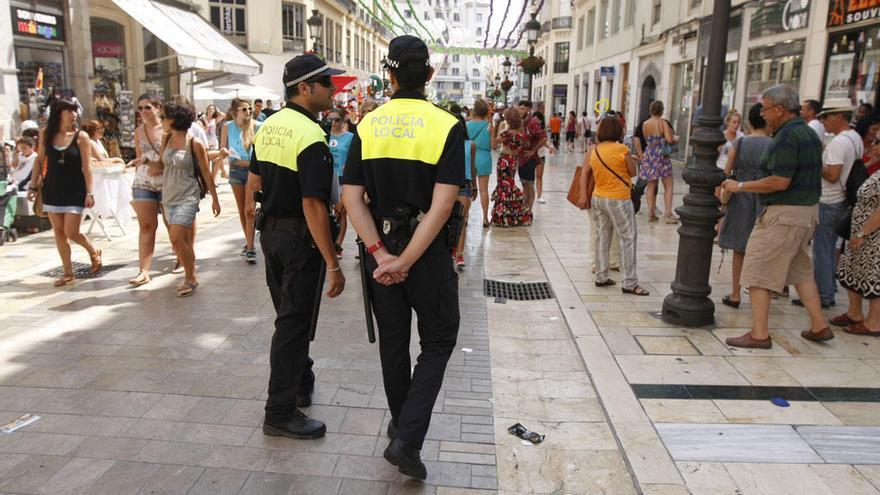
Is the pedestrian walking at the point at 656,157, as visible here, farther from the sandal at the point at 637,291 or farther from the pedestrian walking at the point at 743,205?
the sandal at the point at 637,291

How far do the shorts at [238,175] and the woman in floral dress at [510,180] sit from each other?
3.78 m

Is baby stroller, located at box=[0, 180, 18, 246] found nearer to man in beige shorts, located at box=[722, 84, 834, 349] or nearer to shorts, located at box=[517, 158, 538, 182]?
shorts, located at box=[517, 158, 538, 182]

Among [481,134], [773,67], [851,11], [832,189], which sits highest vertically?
[851,11]

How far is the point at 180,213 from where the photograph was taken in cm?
607

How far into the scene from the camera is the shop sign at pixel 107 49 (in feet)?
62.7

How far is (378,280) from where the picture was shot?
2.87m

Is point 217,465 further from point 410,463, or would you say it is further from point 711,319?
point 711,319

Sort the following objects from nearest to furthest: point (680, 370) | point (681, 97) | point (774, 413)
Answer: point (774, 413) < point (680, 370) < point (681, 97)

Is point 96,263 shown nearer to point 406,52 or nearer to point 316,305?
point 316,305

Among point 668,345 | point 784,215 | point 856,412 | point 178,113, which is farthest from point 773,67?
point 178,113

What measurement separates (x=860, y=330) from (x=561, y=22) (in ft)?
154

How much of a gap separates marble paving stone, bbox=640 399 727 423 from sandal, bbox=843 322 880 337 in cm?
206

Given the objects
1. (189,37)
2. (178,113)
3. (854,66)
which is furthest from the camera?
(189,37)

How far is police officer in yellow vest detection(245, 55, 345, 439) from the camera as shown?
3197 millimetres
